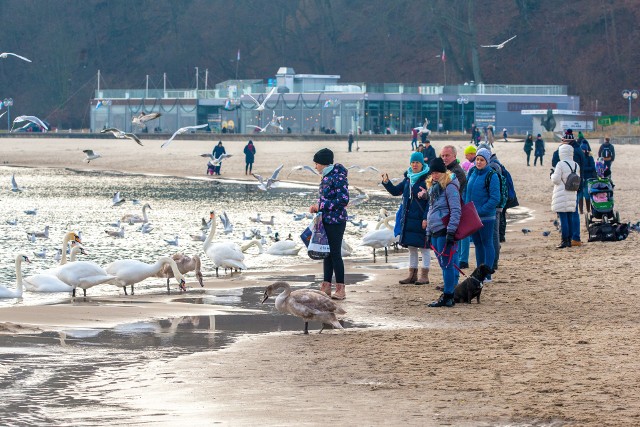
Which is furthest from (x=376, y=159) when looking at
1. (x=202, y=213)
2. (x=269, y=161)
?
(x=202, y=213)

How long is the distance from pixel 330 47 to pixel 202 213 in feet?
312

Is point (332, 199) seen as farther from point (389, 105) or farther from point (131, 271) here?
point (389, 105)

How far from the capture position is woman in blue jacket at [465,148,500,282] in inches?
544

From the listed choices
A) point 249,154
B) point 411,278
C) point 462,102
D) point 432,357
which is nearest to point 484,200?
point 411,278

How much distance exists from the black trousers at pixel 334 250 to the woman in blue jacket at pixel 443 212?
3.76 ft

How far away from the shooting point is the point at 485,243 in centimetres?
1385

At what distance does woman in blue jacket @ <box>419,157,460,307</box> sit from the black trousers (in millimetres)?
1145

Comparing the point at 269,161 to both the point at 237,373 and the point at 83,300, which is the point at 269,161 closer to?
the point at 83,300

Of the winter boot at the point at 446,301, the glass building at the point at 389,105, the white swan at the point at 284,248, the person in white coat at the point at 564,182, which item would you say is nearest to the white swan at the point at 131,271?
the winter boot at the point at 446,301

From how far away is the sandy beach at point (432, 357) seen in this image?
7.80 metres

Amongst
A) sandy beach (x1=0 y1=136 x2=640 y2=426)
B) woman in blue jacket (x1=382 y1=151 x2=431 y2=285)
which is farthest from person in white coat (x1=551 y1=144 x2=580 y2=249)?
woman in blue jacket (x1=382 y1=151 x2=431 y2=285)

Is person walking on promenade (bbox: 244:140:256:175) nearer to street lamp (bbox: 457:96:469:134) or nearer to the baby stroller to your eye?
the baby stroller

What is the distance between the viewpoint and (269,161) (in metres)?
63.5

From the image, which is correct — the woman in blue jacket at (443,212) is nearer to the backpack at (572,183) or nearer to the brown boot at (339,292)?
the brown boot at (339,292)
